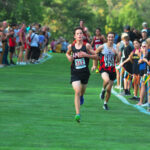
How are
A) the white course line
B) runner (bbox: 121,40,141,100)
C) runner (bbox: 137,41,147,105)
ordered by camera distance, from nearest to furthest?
the white course line, runner (bbox: 137,41,147,105), runner (bbox: 121,40,141,100)

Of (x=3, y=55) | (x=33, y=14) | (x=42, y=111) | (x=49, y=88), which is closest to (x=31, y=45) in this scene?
(x=3, y=55)

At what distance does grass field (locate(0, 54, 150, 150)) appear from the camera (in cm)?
977

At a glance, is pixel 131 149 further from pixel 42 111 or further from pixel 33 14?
pixel 33 14

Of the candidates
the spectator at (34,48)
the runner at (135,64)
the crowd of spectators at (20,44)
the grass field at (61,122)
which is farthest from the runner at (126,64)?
the spectator at (34,48)

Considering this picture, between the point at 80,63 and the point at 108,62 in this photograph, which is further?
the point at 108,62

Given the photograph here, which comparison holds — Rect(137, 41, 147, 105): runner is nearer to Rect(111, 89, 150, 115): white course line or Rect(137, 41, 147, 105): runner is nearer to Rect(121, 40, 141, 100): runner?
Rect(111, 89, 150, 115): white course line

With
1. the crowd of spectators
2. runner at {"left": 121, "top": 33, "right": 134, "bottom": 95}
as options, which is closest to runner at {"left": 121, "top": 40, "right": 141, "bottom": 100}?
runner at {"left": 121, "top": 33, "right": 134, "bottom": 95}

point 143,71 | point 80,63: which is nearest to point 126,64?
point 143,71

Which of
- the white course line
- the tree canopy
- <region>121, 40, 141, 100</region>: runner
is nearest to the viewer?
the white course line

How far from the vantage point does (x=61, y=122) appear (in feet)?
40.7

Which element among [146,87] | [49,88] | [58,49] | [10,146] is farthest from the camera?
[58,49]

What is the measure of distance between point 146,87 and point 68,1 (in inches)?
4256

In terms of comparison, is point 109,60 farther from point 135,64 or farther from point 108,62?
point 135,64

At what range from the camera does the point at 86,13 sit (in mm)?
122562
